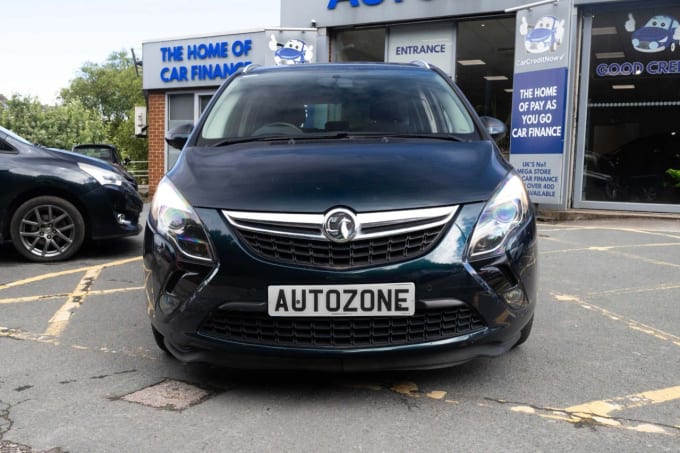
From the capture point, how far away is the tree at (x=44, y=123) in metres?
42.2

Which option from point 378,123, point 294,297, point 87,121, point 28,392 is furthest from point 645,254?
point 87,121

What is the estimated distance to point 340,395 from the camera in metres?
2.76

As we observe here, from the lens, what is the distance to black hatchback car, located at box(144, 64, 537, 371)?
98.7 inches

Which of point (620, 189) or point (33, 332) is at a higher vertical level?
point (620, 189)

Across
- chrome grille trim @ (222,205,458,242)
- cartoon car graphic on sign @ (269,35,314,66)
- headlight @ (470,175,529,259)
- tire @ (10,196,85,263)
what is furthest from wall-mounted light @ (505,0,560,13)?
chrome grille trim @ (222,205,458,242)

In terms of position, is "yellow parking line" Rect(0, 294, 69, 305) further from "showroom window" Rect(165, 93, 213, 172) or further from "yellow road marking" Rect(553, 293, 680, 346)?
"showroom window" Rect(165, 93, 213, 172)

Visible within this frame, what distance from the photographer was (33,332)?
3789mm

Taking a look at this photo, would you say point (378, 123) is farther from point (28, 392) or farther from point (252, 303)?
point (28, 392)

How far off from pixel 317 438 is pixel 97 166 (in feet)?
15.1

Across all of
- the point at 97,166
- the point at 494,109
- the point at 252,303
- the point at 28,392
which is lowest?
the point at 28,392

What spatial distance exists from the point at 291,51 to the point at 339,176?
1163 centimetres

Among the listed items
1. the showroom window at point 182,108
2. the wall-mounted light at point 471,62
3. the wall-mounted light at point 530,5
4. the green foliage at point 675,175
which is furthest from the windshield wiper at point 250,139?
the showroom window at point 182,108

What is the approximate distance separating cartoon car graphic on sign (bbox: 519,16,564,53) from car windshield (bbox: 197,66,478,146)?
286 inches

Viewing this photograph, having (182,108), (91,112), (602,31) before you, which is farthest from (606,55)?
(91,112)
